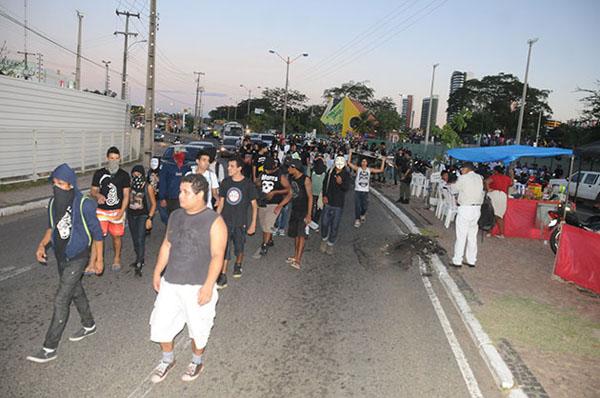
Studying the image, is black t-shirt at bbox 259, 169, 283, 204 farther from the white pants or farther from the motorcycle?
the motorcycle

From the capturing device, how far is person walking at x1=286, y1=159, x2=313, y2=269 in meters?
8.11

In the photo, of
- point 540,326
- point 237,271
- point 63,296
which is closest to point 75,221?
point 63,296

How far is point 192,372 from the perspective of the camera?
14.1 feet

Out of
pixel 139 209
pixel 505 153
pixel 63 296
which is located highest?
pixel 505 153

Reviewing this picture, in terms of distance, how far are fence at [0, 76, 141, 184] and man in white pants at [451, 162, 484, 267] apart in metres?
13.8

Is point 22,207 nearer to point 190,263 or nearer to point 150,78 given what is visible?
point 190,263

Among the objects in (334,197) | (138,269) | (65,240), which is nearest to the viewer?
(65,240)

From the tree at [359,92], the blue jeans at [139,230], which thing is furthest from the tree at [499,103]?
the blue jeans at [139,230]

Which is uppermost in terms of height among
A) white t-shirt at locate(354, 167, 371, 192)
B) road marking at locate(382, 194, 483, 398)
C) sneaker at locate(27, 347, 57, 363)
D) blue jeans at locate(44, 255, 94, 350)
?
white t-shirt at locate(354, 167, 371, 192)

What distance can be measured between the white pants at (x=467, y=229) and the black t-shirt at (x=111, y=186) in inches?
220

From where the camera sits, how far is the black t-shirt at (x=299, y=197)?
821cm

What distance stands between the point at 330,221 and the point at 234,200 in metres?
2.80

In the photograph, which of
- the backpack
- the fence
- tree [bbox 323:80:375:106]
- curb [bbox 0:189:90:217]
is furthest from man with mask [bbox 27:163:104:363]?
tree [bbox 323:80:375:106]

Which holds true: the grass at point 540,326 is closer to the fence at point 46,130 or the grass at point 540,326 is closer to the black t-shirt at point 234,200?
the black t-shirt at point 234,200
